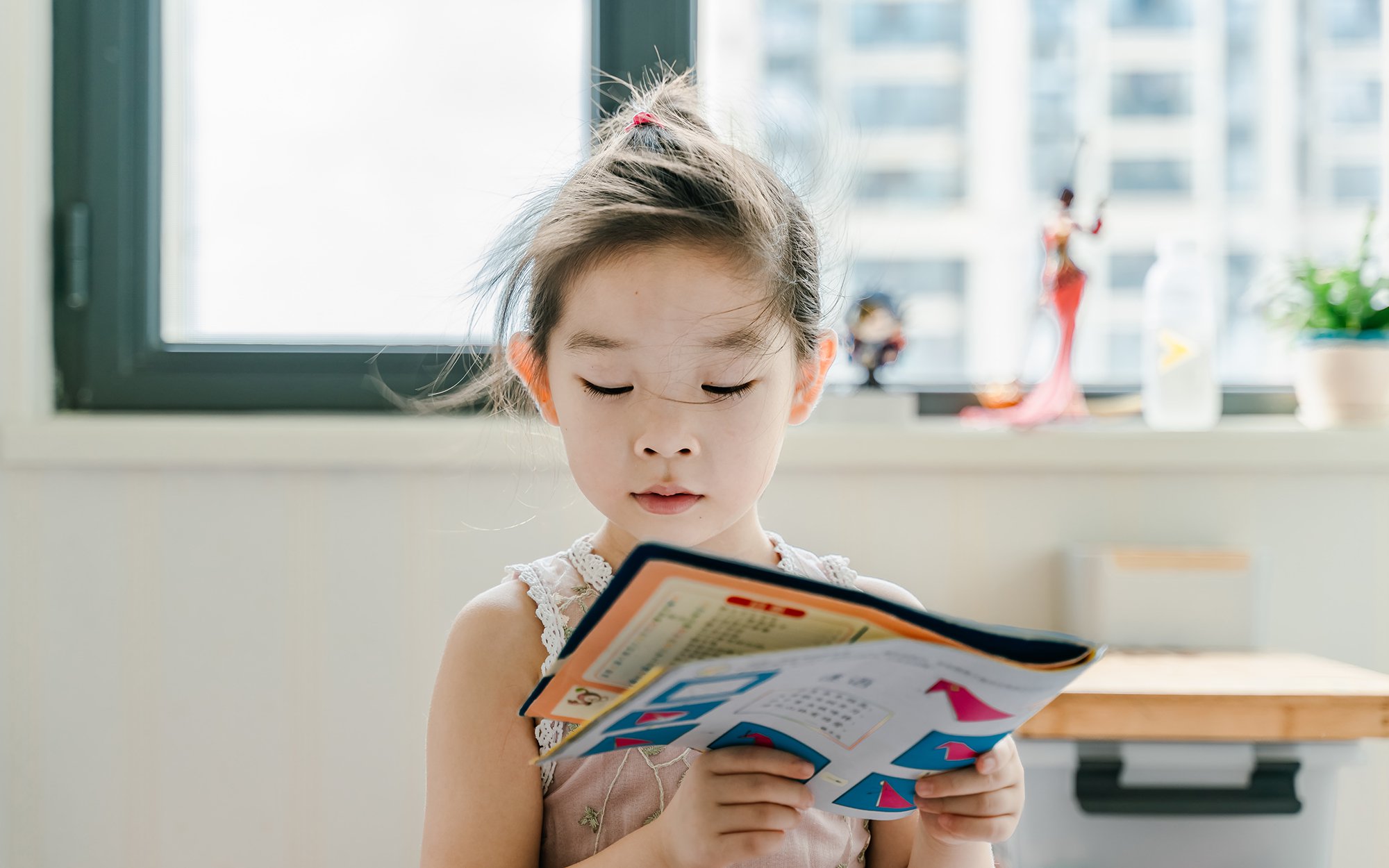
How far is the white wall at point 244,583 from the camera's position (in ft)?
4.13

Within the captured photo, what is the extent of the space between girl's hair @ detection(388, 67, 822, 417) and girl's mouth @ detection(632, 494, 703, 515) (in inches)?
4.8

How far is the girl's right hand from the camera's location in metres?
0.57

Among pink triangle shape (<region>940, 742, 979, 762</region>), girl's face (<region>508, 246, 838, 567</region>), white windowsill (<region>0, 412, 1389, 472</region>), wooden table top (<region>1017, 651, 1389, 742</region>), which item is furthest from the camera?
white windowsill (<region>0, 412, 1389, 472</region>)

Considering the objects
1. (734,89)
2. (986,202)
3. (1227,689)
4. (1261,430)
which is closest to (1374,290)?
(1261,430)

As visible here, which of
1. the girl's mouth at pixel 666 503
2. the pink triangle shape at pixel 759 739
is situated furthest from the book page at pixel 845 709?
the girl's mouth at pixel 666 503

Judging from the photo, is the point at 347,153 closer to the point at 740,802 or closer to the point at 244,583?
the point at 244,583

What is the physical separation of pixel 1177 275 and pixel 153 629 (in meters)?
1.32

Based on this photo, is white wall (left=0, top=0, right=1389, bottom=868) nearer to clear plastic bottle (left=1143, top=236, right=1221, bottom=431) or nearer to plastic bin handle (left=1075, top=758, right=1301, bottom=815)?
clear plastic bottle (left=1143, top=236, right=1221, bottom=431)

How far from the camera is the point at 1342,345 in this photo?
1.30 metres

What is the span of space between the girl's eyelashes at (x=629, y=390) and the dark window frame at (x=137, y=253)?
657 mm

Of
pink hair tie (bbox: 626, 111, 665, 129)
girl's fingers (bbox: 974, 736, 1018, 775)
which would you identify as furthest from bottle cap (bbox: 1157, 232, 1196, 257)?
girl's fingers (bbox: 974, 736, 1018, 775)

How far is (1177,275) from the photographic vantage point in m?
1.34

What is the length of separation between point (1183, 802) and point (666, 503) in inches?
A: 26.6

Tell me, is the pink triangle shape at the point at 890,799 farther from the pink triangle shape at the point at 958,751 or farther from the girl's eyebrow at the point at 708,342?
the girl's eyebrow at the point at 708,342
